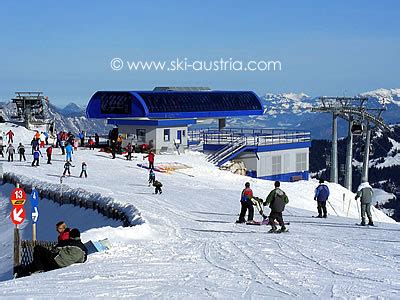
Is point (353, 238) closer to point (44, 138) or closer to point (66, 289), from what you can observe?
point (66, 289)

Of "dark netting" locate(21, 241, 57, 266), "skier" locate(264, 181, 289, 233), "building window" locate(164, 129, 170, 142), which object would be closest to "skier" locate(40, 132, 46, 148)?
"building window" locate(164, 129, 170, 142)

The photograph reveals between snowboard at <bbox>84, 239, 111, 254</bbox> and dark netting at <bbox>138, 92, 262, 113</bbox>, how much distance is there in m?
33.1

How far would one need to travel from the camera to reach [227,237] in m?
18.8

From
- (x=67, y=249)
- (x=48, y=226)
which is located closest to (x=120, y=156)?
(x=48, y=226)

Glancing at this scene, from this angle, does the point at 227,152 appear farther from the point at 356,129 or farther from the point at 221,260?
the point at 221,260

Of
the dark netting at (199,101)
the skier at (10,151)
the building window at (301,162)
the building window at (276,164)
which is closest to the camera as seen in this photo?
the skier at (10,151)

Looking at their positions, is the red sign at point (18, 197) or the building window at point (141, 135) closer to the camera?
the red sign at point (18, 197)

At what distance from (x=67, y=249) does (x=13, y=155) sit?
30611 mm

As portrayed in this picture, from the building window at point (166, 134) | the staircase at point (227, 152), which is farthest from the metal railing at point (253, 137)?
the building window at point (166, 134)

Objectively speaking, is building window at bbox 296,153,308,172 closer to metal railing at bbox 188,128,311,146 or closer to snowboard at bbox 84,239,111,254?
metal railing at bbox 188,128,311,146

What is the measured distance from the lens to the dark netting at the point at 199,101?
165 ft

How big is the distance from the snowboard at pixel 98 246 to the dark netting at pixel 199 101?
33.1 meters

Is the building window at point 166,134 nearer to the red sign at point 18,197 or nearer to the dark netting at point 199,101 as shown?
the dark netting at point 199,101

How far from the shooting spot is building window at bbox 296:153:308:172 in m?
58.3
